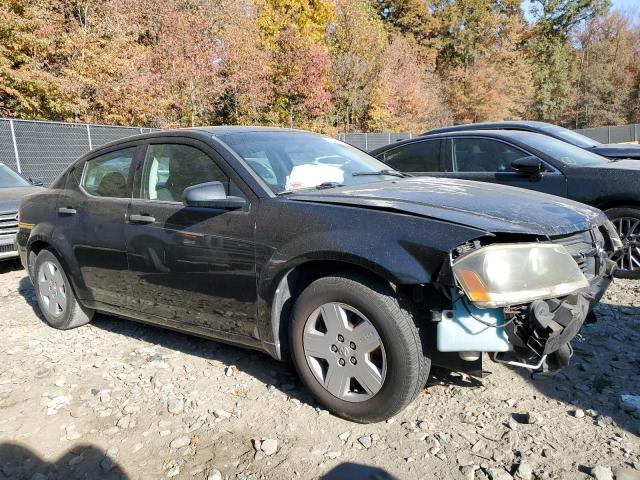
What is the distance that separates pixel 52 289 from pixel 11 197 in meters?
3.48

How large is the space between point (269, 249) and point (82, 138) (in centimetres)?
1340

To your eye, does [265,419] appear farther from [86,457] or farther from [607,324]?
[607,324]

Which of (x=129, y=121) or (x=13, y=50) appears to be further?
(x=129, y=121)

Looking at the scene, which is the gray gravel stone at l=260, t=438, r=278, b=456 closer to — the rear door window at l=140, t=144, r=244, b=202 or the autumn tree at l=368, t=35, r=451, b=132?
the rear door window at l=140, t=144, r=244, b=202

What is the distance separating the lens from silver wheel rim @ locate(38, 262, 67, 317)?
4500 mm

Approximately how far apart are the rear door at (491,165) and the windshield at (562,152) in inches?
7.5

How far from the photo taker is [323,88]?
2942cm

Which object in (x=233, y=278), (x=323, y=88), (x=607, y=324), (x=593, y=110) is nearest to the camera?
(x=233, y=278)

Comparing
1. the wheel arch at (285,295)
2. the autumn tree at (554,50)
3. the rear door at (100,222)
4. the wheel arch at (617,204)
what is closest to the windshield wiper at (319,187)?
the wheel arch at (285,295)

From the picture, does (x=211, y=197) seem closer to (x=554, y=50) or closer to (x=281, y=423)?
(x=281, y=423)

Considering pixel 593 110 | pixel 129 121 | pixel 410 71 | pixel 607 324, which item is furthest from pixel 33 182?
pixel 593 110

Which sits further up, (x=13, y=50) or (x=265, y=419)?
(x=13, y=50)

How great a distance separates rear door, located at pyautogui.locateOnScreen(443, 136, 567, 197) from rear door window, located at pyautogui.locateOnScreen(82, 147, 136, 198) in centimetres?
374

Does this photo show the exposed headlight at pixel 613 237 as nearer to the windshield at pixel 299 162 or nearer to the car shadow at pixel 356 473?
the windshield at pixel 299 162
